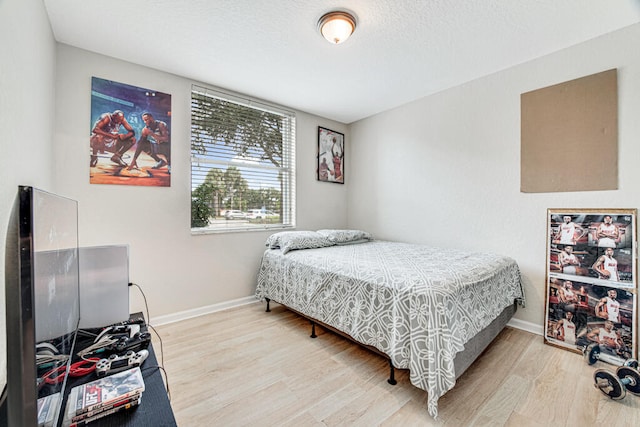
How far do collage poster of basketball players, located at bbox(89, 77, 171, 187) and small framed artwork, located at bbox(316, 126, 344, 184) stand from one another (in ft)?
6.44

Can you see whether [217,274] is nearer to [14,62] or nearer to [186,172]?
[186,172]

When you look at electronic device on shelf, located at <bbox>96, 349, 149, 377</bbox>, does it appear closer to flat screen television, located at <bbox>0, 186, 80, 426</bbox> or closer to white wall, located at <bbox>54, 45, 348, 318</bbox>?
flat screen television, located at <bbox>0, 186, 80, 426</bbox>

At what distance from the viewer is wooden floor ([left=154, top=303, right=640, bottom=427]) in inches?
57.2

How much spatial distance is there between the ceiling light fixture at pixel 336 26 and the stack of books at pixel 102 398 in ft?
7.53

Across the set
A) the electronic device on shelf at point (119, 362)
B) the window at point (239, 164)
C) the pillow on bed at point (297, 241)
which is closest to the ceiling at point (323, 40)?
the window at point (239, 164)

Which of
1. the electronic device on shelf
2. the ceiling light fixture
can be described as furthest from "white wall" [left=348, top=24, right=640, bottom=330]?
the electronic device on shelf

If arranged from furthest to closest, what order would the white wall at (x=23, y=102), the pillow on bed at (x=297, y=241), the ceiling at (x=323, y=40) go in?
the pillow on bed at (x=297, y=241) → the ceiling at (x=323, y=40) → the white wall at (x=23, y=102)

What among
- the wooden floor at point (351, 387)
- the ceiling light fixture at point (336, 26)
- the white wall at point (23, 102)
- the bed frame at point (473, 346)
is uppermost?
the ceiling light fixture at point (336, 26)

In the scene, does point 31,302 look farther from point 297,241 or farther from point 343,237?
point 343,237

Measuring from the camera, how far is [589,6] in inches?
70.7

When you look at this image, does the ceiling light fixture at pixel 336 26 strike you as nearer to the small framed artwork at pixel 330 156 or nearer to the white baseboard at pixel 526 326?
the small framed artwork at pixel 330 156

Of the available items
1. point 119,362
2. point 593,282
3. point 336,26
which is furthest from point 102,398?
point 593,282

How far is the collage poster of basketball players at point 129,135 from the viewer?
228 cm

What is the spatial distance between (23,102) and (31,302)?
1.30 metres
